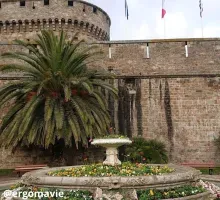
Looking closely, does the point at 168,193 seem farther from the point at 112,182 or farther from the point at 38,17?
the point at 38,17

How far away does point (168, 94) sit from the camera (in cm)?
1510

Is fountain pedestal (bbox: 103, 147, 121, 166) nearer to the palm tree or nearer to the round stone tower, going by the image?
the palm tree

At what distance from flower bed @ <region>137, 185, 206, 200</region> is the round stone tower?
18.8 metres

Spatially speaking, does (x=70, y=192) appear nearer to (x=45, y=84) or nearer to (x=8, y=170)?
(x=45, y=84)

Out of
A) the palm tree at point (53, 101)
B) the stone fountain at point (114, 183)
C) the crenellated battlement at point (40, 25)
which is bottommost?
the stone fountain at point (114, 183)

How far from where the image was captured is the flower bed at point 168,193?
200 inches

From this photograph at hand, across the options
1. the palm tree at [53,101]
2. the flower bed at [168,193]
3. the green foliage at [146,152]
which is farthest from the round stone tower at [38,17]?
the flower bed at [168,193]

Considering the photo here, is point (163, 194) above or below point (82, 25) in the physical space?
below

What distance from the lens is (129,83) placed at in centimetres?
1529

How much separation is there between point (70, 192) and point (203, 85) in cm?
1153

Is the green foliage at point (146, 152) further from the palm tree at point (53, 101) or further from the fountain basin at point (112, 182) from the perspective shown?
the fountain basin at point (112, 182)

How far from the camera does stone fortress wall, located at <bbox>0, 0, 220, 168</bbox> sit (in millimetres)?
14523

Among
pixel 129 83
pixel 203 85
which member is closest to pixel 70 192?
pixel 129 83

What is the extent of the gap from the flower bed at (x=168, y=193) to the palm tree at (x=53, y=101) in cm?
625
